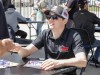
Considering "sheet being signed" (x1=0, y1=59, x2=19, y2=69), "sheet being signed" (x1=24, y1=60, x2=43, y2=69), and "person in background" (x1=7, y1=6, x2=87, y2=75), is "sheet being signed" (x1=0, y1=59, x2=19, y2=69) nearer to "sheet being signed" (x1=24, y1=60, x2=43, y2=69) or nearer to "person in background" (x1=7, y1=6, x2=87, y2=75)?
"sheet being signed" (x1=24, y1=60, x2=43, y2=69)

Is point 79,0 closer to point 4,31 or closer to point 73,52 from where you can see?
point 73,52

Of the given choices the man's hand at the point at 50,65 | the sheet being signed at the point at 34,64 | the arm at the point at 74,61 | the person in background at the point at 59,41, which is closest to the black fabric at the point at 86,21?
the person in background at the point at 59,41

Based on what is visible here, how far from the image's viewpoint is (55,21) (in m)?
3.40

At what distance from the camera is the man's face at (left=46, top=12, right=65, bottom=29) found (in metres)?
3.39

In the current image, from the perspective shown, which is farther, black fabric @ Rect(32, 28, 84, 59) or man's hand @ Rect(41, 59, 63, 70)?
black fabric @ Rect(32, 28, 84, 59)

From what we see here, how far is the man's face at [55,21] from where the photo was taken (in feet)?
11.1

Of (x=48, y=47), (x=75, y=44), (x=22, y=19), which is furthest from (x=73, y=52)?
(x=22, y=19)

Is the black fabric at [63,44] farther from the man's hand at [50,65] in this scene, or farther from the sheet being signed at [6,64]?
the sheet being signed at [6,64]

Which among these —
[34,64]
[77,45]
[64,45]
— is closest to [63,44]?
[64,45]

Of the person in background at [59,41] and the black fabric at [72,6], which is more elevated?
the person in background at [59,41]

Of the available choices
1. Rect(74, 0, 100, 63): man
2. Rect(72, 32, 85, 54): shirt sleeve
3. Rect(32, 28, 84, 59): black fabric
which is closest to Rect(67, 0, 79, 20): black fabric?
Rect(74, 0, 100, 63): man

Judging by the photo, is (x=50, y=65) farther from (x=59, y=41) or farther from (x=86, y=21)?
(x=86, y=21)

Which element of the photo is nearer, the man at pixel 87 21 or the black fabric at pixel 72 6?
the man at pixel 87 21

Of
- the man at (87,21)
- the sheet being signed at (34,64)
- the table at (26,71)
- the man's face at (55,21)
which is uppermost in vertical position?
the man's face at (55,21)
